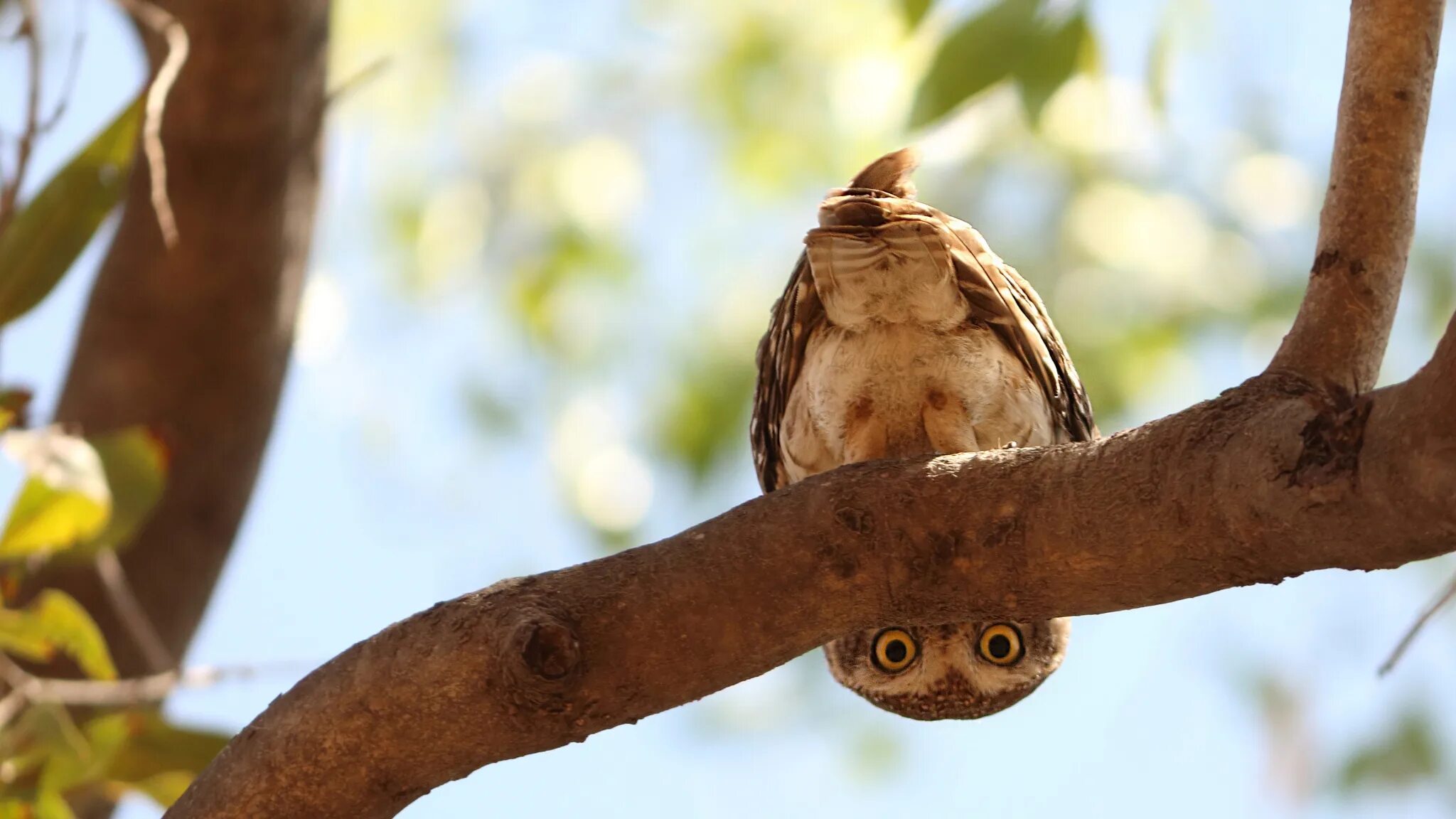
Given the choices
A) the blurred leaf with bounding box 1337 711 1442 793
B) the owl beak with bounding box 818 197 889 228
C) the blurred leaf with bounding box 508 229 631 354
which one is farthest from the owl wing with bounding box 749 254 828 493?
the blurred leaf with bounding box 1337 711 1442 793

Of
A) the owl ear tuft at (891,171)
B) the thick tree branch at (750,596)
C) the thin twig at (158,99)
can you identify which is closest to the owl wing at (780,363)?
the owl ear tuft at (891,171)

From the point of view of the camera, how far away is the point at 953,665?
2734mm

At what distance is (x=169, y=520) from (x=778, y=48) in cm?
400

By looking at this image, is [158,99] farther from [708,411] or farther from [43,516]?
[708,411]

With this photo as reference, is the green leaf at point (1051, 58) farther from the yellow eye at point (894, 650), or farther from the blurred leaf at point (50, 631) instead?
the blurred leaf at point (50, 631)

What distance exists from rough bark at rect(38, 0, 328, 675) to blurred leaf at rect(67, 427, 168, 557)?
3.10ft

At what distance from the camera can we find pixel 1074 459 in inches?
77.6

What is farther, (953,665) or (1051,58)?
(1051,58)

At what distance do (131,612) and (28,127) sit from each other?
6.13 feet

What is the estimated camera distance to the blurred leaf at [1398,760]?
7.54 meters

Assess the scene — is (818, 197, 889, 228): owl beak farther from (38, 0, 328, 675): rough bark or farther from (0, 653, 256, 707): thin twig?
(38, 0, 328, 675): rough bark

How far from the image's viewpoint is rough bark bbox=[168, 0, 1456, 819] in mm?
1896

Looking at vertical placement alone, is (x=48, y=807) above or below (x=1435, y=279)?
below

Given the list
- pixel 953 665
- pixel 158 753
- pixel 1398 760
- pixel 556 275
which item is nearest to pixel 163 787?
pixel 158 753
